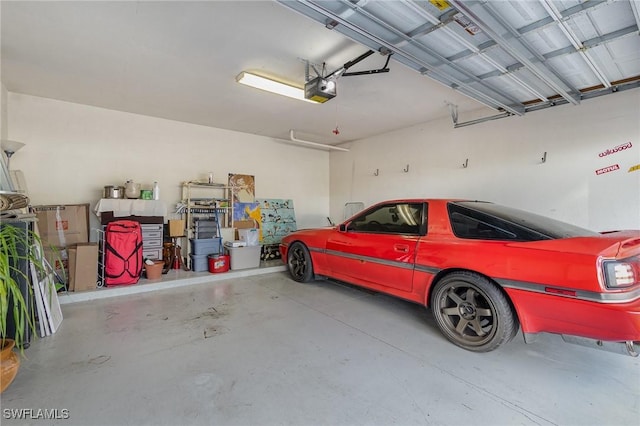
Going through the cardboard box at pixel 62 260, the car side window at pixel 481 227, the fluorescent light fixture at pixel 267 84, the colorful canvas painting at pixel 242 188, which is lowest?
the cardboard box at pixel 62 260

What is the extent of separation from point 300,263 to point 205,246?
1.78 m

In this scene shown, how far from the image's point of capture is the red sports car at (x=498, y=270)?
1.70 meters

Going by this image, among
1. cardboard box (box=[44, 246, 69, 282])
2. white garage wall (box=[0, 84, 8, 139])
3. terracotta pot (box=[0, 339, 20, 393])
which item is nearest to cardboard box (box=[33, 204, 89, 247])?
cardboard box (box=[44, 246, 69, 282])

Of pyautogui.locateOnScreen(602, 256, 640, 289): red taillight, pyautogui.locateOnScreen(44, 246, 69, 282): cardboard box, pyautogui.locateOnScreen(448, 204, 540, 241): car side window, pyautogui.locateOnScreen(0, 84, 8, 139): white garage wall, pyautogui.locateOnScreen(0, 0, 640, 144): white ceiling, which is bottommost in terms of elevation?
pyautogui.locateOnScreen(44, 246, 69, 282): cardboard box

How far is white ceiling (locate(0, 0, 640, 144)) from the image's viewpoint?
2.16 metres

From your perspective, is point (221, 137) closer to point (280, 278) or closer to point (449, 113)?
point (280, 278)

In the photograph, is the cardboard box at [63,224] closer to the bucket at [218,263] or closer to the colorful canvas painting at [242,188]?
the bucket at [218,263]

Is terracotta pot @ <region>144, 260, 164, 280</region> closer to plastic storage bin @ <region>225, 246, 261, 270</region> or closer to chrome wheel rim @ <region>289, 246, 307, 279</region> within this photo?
plastic storage bin @ <region>225, 246, 261, 270</region>

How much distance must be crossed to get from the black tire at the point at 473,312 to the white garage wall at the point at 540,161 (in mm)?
2274

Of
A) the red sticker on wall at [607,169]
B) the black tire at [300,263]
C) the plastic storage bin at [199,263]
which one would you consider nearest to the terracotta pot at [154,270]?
the plastic storage bin at [199,263]

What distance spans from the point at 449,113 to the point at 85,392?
533 centimetres

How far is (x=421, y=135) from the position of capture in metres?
5.00

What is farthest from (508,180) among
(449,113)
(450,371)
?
(450,371)

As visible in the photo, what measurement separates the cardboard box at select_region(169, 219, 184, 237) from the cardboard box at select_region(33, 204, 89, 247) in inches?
43.4
